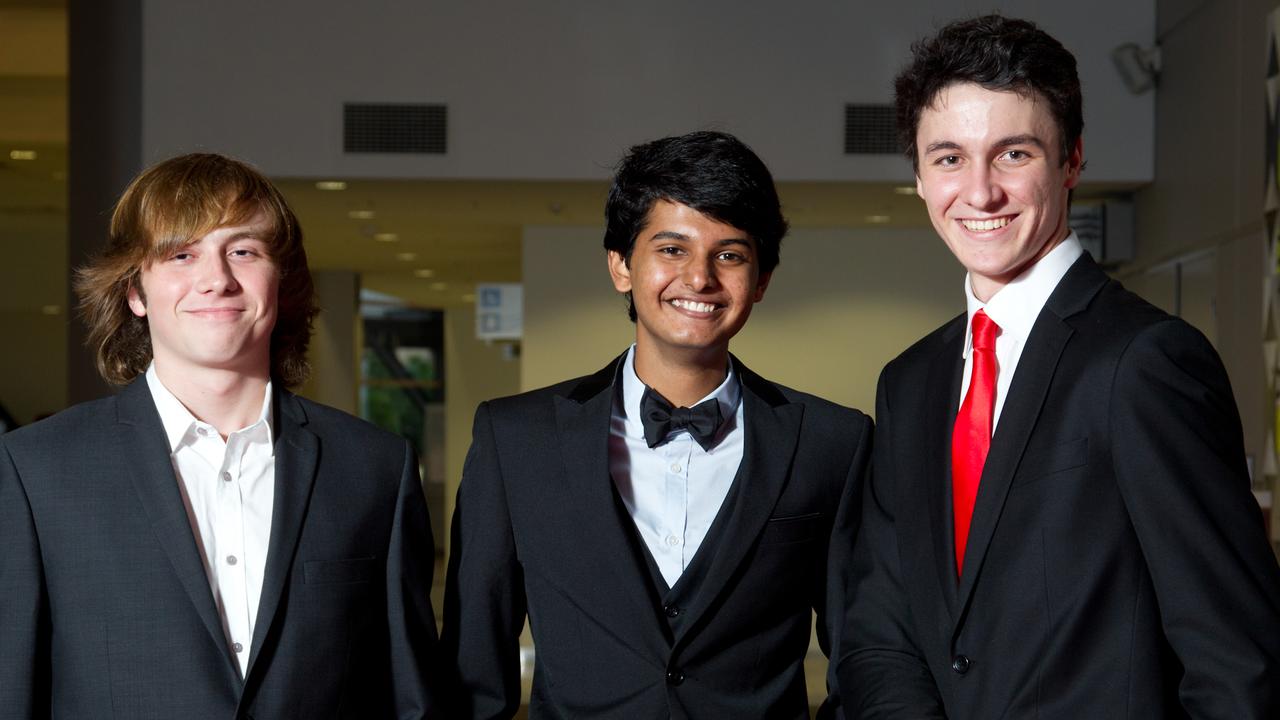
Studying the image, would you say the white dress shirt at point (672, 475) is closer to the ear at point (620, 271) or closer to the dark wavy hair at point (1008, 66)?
the ear at point (620, 271)

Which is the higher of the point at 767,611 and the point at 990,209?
the point at 990,209

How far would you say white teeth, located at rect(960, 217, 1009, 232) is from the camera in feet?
6.13

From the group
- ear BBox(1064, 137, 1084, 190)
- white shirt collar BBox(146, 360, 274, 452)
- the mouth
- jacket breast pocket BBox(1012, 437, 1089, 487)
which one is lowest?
jacket breast pocket BBox(1012, 437, 1089, 487)

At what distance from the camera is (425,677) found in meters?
2.16

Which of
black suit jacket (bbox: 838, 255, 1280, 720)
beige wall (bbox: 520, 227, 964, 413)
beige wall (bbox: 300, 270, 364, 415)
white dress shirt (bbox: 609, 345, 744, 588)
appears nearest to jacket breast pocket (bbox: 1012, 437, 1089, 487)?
black suit jacket (bbox: 838, 255, 1280, 720)

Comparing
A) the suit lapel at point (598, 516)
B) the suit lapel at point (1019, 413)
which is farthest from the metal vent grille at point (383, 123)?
the suit lapel at point (1019, 413)

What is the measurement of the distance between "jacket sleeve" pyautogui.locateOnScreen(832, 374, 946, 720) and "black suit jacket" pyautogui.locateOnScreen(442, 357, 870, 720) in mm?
152

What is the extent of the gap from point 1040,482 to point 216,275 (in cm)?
128

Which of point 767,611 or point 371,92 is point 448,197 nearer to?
point 371,92

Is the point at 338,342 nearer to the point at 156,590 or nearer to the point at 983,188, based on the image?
the point at 156,590

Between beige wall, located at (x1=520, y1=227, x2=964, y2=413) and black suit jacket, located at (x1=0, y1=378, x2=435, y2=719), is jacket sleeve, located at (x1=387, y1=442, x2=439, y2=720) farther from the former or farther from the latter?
beige wall, located at (x1=520, y1=227, x2=964, y2=413)

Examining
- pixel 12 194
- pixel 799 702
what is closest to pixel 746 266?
pixel 799 702

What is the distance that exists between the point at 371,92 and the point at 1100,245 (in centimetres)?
505

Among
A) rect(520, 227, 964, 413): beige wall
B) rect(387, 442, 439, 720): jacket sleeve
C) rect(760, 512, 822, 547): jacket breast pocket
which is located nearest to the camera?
rect(387, 442, 439, 720): jacket sleeve
